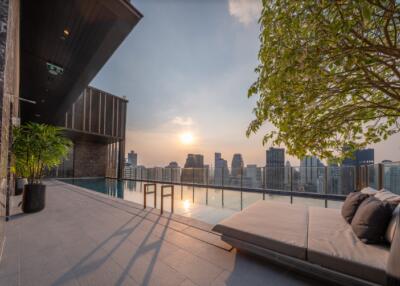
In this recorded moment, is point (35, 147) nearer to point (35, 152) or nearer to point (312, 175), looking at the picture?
point (35, 152)

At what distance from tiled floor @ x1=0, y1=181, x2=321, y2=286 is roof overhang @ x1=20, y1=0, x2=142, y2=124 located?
3.76 meters

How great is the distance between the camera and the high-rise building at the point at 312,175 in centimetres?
577

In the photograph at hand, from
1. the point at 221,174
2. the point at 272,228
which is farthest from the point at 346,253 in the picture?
the point at 221,174

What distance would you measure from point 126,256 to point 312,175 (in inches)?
251

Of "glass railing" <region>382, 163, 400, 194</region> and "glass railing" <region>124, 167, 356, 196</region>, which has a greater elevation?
"glass railing" <region>382, 163, 400, 194</region>

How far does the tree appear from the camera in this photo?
3.78 feet

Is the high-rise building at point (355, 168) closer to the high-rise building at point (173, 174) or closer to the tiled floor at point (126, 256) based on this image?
the tiled floor at point (126, 256)

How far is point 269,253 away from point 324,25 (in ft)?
6.23

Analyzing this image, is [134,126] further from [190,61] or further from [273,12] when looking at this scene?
[273,12]

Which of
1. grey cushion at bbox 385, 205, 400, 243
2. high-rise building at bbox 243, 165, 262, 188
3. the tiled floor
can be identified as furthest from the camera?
high-rise building at bbox 243, 165, 262, 188

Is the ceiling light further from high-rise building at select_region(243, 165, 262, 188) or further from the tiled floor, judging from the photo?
high-rise building at select_region(243, 165, 262, 188)

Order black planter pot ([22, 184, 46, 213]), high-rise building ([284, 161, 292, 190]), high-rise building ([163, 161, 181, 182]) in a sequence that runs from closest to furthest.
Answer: black planter pot ([22, 184, 46, 213]) < high-rise building ([284, 161, 292, 190]) < high-rise building ([163, 161, 181, 182])

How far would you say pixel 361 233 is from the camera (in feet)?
4.78

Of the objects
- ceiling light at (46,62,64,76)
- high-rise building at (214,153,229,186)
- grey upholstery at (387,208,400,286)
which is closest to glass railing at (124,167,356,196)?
high-rise building at (214,153,229,186)
